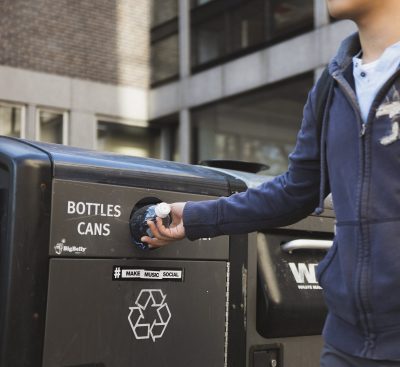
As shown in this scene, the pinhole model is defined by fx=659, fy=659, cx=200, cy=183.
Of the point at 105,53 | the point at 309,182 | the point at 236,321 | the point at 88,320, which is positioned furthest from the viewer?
the point at 105,53

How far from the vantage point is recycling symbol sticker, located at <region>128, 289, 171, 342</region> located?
2.02 meters

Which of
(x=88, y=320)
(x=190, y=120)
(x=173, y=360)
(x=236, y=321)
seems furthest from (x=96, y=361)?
(x=190, y=120)

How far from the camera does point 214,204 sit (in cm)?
179

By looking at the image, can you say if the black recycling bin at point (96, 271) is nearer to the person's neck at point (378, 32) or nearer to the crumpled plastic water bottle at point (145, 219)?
the crumpled plastic water bottle at point (145, 219)

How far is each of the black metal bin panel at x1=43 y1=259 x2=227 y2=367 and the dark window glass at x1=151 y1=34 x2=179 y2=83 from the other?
10.2 meters

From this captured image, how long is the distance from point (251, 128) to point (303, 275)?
941cm

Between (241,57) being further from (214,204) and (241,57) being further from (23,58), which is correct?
(214,204)

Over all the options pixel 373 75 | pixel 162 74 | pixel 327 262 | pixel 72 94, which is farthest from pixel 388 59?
pixel 162 74

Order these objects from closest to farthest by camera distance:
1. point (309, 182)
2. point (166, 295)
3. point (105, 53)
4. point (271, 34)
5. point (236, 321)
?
point (309, 182) < point (166, 295) < point (236, 321) < point (271, 34) < point (105, 53)

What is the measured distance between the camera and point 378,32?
143 cm

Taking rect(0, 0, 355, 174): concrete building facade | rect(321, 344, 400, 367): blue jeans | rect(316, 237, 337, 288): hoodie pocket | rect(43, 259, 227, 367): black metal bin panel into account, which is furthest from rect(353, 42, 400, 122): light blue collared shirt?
rect(0, 0, 355, 174): concrete building facade

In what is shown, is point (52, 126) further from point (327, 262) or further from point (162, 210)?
point (327, 262)

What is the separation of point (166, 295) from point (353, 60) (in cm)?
97

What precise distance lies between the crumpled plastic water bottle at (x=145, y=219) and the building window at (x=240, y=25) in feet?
26.9
